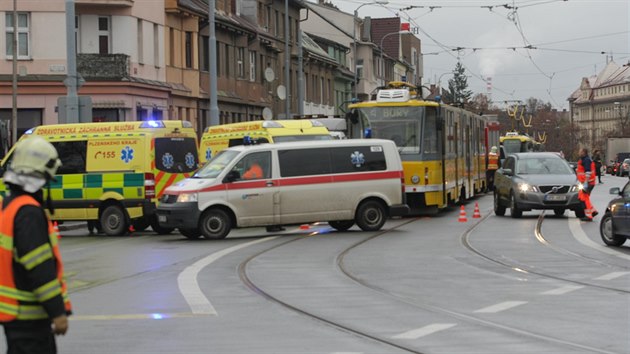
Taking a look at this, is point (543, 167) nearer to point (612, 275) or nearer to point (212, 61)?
point (212, 61)

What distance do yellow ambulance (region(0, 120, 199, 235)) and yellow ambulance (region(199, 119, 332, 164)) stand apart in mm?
3556

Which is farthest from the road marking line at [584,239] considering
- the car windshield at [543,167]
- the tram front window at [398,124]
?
the tram front window at [398,124]

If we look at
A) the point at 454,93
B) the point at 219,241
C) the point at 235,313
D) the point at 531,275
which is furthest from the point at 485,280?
the point at 454,93

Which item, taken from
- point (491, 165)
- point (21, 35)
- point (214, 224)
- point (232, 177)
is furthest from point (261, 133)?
point (491, 165)

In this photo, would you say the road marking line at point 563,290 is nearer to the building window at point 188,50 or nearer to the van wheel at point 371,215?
the van wheel at point 371,215

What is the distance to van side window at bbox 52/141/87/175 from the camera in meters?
24.3

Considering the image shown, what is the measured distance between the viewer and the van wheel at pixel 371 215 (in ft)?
77.7

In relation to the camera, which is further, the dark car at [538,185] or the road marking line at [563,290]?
the dark car at [538,185]

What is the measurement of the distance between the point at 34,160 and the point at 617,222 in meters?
14.7

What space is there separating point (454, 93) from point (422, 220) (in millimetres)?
136638

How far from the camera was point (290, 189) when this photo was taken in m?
22.8

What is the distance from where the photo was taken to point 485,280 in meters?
14.2

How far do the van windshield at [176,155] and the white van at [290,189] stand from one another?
1912mm

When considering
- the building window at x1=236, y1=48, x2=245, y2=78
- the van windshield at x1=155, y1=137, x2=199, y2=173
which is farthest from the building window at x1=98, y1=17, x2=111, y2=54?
the van windshield at x1=155, y1=137, x2=199, y2=173
